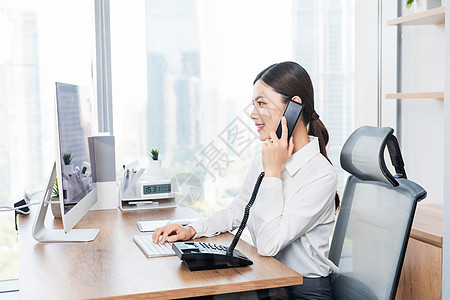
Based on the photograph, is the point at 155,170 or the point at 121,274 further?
the point at 155,170

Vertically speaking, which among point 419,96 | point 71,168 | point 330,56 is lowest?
point 71,168

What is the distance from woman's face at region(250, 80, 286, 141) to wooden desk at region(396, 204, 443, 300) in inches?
28.8

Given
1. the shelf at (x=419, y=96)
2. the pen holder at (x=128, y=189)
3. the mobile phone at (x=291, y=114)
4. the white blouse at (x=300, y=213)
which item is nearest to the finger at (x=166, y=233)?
the white blouse at (x=300, y=213)

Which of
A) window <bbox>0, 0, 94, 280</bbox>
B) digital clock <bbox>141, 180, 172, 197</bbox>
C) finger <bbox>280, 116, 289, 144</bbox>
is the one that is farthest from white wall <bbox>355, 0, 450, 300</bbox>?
window <bbox>0, 0, 94, 280</bbox>

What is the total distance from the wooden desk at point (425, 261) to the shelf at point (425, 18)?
2.60 ft

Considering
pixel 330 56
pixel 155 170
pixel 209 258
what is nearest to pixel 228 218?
pixel 209 258

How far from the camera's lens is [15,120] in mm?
2422

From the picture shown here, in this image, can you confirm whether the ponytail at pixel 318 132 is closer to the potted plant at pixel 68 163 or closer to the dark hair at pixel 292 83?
the dark hair at pixel 292 83

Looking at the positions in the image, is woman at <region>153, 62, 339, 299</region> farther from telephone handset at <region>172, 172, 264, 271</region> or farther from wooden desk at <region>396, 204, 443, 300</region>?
wooden desk at <region>396, 204, 443, 300</region>

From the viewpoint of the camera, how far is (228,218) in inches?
69.2

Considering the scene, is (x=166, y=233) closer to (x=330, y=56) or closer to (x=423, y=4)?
(x=423, y=4)

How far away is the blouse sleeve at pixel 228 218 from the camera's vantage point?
5.47 ft

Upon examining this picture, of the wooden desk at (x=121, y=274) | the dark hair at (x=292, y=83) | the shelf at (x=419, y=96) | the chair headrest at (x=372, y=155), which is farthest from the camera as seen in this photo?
the shelf at (x=419, y=96)

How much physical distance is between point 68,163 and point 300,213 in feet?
2.45
